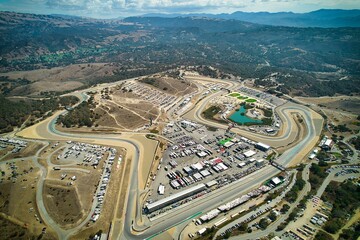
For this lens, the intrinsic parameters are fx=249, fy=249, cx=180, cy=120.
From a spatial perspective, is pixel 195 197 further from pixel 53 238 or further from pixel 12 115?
pixel 12 115

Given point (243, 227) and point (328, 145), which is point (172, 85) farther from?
point (243, 227)

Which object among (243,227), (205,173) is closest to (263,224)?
(243,227)

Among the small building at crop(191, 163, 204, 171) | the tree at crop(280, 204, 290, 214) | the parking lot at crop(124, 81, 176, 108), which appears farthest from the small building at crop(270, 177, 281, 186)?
the parking lot at crop(124, 81, 176, 108)

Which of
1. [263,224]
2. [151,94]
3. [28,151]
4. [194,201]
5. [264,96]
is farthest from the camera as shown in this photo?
[264,96]

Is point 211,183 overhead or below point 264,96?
overhead

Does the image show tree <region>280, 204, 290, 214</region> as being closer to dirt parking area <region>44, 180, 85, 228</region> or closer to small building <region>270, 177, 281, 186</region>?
small building <region>270, 177, 281, 186</region>

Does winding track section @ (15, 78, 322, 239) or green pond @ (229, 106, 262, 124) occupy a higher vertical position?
winding track section @ (15, 78, 322, 239)

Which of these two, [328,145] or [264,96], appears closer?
[328,145]

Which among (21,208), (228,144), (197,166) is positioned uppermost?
(197,166)

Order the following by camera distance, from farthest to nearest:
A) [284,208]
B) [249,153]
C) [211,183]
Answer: [249,153] → [211,183] → [284,208]

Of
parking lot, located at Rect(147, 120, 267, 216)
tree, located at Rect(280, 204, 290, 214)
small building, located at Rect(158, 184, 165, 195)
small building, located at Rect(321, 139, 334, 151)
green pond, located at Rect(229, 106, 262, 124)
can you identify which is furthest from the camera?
green pond, located at Rect(229, 106, 262, 124)

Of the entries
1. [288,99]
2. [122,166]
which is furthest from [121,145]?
[288,99]
